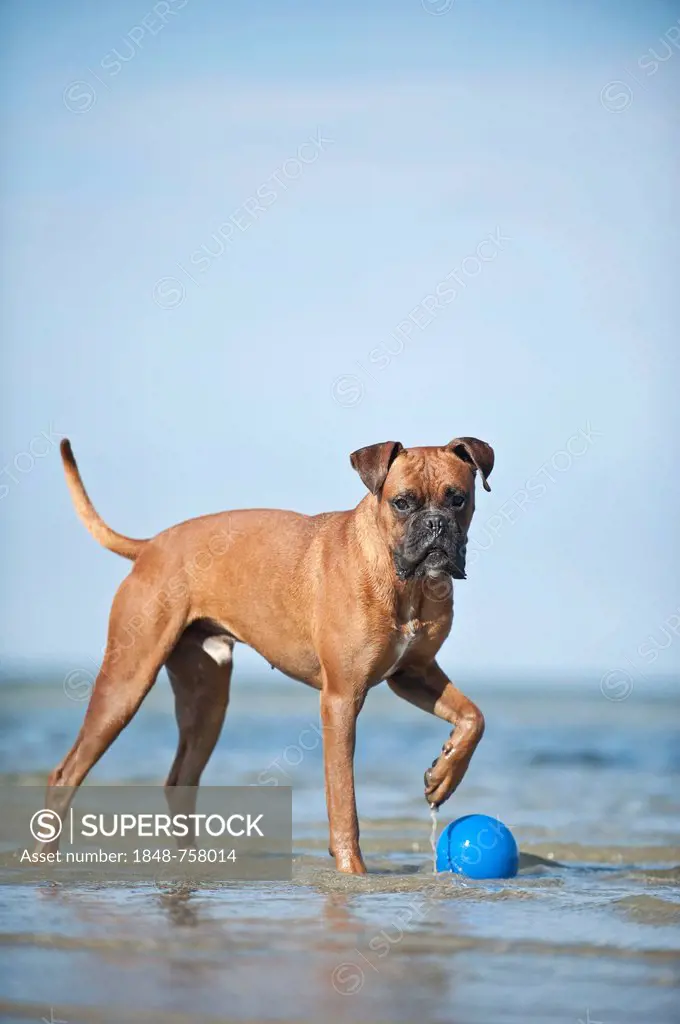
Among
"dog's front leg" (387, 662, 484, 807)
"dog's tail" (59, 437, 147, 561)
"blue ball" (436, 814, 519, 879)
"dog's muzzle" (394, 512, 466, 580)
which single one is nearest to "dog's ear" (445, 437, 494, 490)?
"dog's muzzle" (394, 512, 466, 580)

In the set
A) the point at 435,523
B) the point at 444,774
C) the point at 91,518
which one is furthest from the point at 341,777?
the point at 91,518

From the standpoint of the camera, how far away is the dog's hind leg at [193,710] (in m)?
8.30

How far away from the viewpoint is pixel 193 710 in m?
8.45

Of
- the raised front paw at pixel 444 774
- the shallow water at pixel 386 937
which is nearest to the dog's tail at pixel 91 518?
the shallow water at pixel 386 937

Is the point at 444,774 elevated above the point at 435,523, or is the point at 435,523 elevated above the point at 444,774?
the point at 435,523

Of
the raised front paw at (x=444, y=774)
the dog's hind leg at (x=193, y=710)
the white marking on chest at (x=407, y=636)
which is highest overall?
the white marking on chest at (x=407, y=636)

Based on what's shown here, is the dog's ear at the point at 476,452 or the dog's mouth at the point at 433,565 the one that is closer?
the dog's mouth at the point at 433,565

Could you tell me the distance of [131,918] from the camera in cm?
569

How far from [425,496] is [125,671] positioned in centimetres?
224

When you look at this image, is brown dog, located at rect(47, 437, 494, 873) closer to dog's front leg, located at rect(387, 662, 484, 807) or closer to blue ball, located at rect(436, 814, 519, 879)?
dog's front leg, located at rect(387, 662, 484, 807)

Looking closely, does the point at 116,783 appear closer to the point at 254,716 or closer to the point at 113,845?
the point at 113,845

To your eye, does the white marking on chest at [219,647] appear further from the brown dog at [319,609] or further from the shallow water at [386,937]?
the shallow water at [386,937]

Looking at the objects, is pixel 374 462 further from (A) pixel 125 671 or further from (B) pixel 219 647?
(A) pixel 125 671

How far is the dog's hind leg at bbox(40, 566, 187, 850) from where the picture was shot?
7883mm
